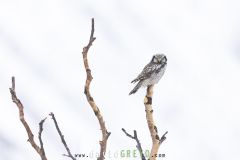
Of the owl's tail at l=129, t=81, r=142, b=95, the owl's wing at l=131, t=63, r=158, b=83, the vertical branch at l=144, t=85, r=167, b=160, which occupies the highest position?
the owl's wing at l=131, t=63, r=158, b=83

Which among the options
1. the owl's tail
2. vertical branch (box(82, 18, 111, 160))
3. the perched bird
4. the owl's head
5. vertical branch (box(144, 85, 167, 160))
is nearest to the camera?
vertical branch (box(82, 18, 111, 160))

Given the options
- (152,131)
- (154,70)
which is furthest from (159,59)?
(152,131)

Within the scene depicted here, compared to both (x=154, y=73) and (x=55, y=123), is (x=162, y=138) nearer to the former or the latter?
(x=55, y=123)

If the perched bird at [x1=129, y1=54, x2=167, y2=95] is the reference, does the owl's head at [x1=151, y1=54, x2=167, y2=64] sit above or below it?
above

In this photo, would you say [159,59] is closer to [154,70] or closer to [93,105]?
[154,70]

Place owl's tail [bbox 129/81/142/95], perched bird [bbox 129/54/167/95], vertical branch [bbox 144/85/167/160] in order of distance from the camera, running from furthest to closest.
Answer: owl's tail [bbox 129/81/142/95] < perched bird [bbox 129/54/167/95] < vertical branch [bbox 144/85/167/160]

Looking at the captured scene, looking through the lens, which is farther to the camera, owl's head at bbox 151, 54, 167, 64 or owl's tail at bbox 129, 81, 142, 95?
owl's head at bbox 151, 54, 167, 64

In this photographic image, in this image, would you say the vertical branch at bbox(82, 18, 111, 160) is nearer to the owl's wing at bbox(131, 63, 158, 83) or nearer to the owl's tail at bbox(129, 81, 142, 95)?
the owl's wing at bbox(131, 63, 158, 83)

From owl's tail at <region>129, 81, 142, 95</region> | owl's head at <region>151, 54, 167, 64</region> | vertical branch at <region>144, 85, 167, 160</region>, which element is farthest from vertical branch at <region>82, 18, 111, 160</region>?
owl's head at <region>151, 54, 167, 64</region>

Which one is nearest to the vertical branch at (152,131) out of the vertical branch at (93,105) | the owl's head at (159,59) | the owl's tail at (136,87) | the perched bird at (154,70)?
the vertical branch at (93,105)

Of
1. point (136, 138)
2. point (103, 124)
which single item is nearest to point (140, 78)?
point (136, 138)

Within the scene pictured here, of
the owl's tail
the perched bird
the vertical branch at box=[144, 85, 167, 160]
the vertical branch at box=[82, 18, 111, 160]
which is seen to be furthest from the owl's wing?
the vertical branch at box=[82, 18, 111, 160]

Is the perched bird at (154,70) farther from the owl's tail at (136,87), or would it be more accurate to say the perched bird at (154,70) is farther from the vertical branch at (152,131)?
the vertical branch at (152,131)

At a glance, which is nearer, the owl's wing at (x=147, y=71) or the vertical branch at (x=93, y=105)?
the vertical branch at (x=93, y=105)
